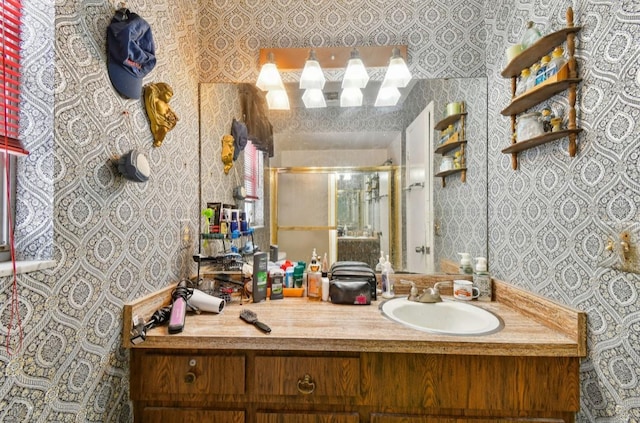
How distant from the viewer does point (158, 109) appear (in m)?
1.18

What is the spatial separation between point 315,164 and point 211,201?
62cm

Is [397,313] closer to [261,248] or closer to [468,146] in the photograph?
[261,248]

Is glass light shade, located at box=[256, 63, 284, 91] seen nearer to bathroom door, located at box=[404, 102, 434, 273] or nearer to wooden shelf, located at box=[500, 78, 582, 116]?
bathroom door, located at box=[404, 102, 434, 273]

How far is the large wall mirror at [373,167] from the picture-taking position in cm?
156

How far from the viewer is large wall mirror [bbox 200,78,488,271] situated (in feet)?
5.12

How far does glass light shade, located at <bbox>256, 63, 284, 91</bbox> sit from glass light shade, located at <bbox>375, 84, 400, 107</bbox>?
1.82 ft

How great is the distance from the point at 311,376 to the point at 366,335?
24cm

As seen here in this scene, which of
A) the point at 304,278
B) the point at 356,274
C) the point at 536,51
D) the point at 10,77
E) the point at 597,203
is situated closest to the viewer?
the point at 10,77

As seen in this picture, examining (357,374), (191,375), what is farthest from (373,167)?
(191,375)

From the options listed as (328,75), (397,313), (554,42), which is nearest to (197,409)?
(397,313)

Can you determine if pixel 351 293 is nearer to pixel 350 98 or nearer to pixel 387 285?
pixel 387 285

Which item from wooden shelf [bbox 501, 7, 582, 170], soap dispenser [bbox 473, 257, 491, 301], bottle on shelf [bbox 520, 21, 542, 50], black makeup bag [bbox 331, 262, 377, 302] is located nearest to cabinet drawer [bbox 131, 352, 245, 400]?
black makeup bag [bbox 331, 262, 377, 302]

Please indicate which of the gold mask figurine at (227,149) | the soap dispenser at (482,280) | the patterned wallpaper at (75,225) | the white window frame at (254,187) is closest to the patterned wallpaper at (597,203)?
the soap dispenser at (482,280)

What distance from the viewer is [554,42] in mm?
1058
